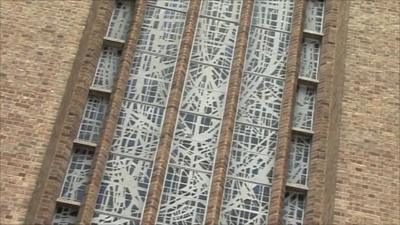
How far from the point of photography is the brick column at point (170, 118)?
865cm

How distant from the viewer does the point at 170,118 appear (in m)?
9.27

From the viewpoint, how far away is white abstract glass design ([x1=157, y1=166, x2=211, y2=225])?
28.6 feet

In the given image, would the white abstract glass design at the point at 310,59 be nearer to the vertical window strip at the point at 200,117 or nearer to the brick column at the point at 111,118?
the vertical window strip at the point at 200,117

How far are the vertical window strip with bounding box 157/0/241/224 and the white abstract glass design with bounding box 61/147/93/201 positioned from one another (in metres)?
0.92

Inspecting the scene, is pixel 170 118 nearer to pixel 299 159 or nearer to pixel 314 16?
pixel 299 159

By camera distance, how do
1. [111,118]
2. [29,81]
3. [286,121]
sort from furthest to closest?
[286,121] → [111,118] → [29,81]

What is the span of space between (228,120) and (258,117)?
443 millimetres

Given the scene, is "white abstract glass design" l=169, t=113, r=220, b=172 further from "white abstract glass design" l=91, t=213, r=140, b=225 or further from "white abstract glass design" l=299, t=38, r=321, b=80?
"white abstract glass design" l=299, t=38, r=321, b=80

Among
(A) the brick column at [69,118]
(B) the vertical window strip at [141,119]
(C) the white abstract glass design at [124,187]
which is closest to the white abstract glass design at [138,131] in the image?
(B) the vertical window strip at [141,119]

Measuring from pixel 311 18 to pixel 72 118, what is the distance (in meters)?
3.58

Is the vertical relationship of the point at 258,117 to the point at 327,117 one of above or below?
below

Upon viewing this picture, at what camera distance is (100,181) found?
8820 millimetres

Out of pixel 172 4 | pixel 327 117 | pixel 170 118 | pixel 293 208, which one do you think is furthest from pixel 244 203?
pixel 172 4

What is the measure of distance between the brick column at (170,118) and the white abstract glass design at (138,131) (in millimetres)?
123
